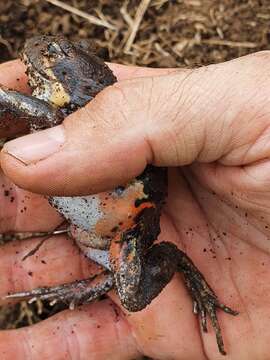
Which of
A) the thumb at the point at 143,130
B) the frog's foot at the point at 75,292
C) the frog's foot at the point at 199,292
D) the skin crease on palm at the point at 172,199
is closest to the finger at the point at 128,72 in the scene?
the skin crease on palm at the point at 172,199

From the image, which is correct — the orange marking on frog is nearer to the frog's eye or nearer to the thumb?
the thumb

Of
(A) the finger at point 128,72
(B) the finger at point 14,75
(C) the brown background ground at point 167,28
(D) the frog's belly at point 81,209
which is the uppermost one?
(B) the finger at point 14,75

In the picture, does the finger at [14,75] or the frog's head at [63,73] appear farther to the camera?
the finger at [14,75]

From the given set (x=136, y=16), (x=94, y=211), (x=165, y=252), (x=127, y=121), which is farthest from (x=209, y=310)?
(x=136, y=16)

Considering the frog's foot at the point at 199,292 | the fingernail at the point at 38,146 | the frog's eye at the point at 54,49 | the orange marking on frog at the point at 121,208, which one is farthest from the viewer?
the frog's foot at the point at 199,292

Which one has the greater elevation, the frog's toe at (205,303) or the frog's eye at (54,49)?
the frog's eye at (54,49)

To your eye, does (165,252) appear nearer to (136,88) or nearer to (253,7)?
(136,88)

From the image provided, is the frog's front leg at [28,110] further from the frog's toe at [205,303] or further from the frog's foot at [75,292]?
the frog's toe at [205,303]
